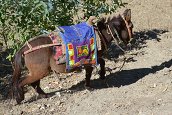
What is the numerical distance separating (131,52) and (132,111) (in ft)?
11.8

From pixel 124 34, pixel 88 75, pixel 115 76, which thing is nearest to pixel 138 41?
pixel 115 76

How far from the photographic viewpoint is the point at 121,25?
6887mm

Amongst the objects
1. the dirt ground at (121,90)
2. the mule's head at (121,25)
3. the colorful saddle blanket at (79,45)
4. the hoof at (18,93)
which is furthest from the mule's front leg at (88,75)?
the hoof at (18,93)

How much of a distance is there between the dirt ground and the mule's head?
879 mm

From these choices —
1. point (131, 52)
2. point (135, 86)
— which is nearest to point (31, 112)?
point (135, 86)

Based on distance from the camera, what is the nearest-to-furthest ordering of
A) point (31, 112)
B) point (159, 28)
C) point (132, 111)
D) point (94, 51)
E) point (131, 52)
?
point (132, 111) < point (31, 112) < point (94, 51) < point (131, 52) < point (159, 28)

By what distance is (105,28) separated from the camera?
6.77m

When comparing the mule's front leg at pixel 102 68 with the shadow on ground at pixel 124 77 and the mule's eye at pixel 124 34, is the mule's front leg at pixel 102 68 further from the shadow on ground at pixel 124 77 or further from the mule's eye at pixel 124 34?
the mule's eye at pixel 124 34

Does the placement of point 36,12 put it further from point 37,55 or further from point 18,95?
point 18,95

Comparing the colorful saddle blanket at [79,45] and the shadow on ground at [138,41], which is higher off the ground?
the colorful saddle blanket at [79,45]

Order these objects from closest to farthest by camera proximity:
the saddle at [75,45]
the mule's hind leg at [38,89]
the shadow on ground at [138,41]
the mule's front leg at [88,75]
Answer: the saddle at [75,45], the mule's hind leg at [38,89], the mule's front leg at [88,75], the shadow on ground at [138,41]

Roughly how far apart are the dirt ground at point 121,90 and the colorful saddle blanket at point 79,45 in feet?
1.98

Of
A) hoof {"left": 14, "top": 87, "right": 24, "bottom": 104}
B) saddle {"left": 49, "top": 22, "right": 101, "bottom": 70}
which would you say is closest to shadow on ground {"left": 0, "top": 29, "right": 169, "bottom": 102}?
hoof {"left": 14, "top": 87, "right": 24, "bottom": 104}

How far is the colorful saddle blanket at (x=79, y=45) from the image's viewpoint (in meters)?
6.13
